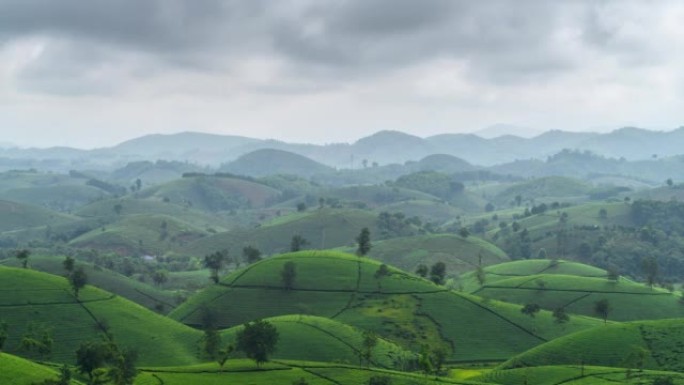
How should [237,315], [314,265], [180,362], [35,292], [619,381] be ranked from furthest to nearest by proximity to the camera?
[314,265]
[237,315]
[35,292]
[180,362]
[619,381]

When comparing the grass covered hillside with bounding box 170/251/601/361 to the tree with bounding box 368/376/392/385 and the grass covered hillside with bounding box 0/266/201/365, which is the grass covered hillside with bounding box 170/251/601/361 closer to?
the grass covered hillside with bounding box 0/266/201/365

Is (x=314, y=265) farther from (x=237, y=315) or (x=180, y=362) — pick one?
(x=180, y=362)

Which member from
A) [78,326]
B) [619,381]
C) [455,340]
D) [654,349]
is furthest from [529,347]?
[78,326]

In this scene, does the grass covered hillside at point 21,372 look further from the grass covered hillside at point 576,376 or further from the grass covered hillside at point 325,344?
the grass covered hillside at point 576,376

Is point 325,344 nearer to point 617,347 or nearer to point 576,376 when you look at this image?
point 576,376

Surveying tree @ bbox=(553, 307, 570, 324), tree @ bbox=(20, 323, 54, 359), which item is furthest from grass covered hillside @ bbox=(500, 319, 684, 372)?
tree @ bbox=(20, 323, 54, 359)

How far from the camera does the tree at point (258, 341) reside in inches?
4734

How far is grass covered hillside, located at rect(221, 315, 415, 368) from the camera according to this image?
13788 cm

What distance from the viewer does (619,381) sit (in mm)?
115938

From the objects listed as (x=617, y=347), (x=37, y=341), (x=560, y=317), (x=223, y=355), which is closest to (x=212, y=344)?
(x=223, y=355)

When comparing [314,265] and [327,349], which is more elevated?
[314,265]

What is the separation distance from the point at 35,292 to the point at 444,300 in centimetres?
10395

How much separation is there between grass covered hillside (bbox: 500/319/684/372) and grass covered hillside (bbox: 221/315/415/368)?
81.8 feet

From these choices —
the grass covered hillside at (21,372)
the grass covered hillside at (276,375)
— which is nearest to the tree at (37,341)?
the grass covered hillside at (21,372)
